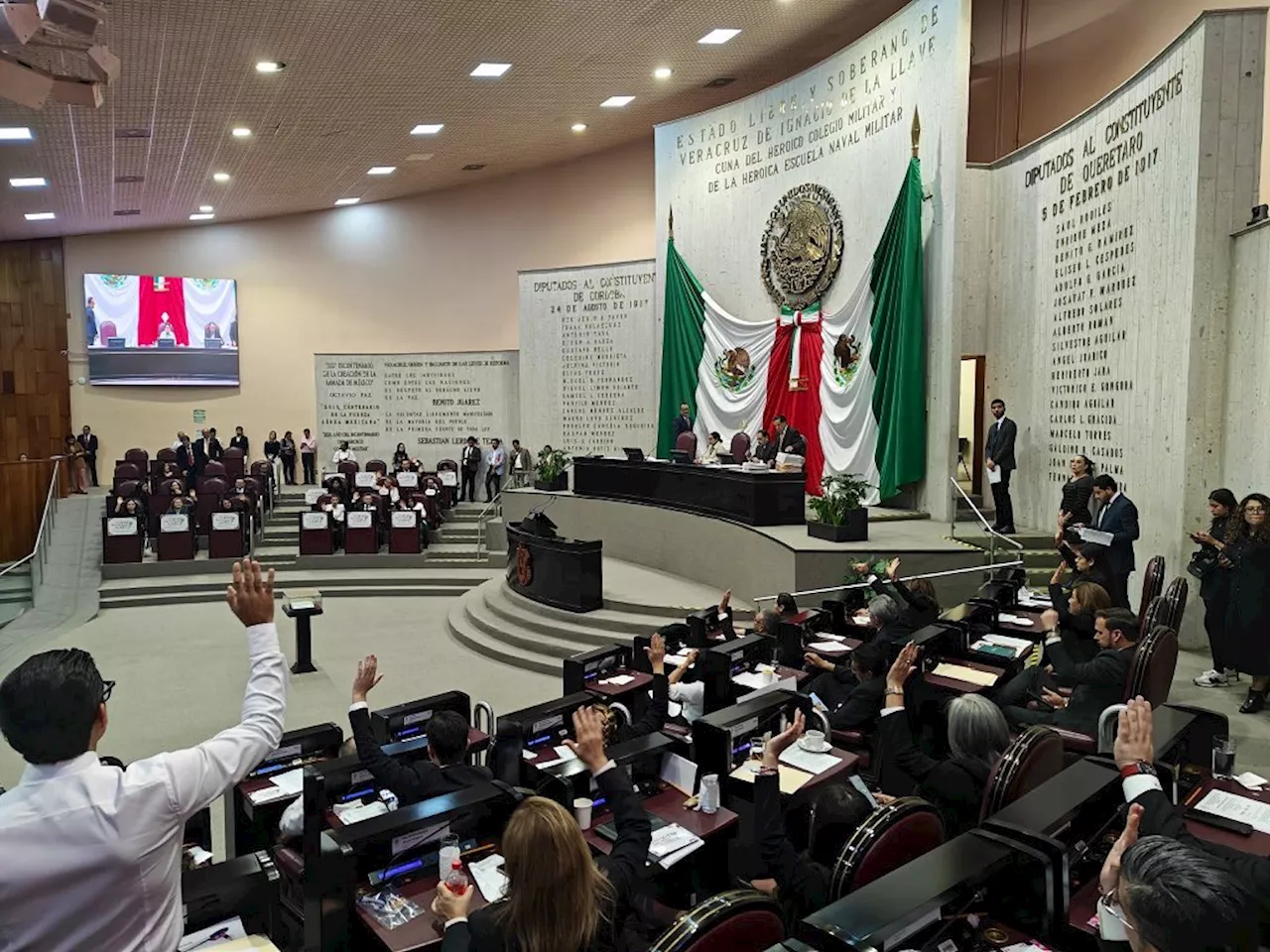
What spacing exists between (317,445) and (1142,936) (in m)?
18.5

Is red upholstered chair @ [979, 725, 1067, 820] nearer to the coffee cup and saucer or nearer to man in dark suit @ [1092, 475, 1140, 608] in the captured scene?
the coffee cup and saucer

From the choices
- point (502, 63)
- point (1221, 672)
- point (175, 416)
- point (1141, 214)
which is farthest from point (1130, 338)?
point (175, 416)

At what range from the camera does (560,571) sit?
9.07 m

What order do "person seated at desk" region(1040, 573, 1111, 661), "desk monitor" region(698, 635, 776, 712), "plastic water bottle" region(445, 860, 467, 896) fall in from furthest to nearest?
1. "person seated at desk" region(1040, 573, 1111, 661)
2. "desk monitor" region(698, 635, 776, 712)
3. "plastic water bottle" region(445, 860, 467, 896)

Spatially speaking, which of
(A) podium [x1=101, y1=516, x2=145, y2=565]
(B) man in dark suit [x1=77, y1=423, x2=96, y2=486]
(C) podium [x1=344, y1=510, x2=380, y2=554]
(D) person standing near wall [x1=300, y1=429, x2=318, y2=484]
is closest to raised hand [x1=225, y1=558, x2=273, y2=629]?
(C) podium [x1=344, y1=510, x2=380, y2=554]

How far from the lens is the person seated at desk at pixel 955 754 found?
3059 millimetres

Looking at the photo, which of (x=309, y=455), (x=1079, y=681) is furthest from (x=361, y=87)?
(x=1079, y=681)

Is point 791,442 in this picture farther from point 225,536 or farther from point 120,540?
point 120,540

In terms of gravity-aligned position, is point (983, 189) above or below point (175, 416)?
above

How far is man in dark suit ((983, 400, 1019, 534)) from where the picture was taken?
8.95 metres

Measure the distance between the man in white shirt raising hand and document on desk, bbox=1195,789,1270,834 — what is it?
10.1ft

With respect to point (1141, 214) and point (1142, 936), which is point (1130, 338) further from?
point (1142, 936)

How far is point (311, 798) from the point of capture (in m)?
2.98

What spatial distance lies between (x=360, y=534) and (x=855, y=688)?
32.2ft
